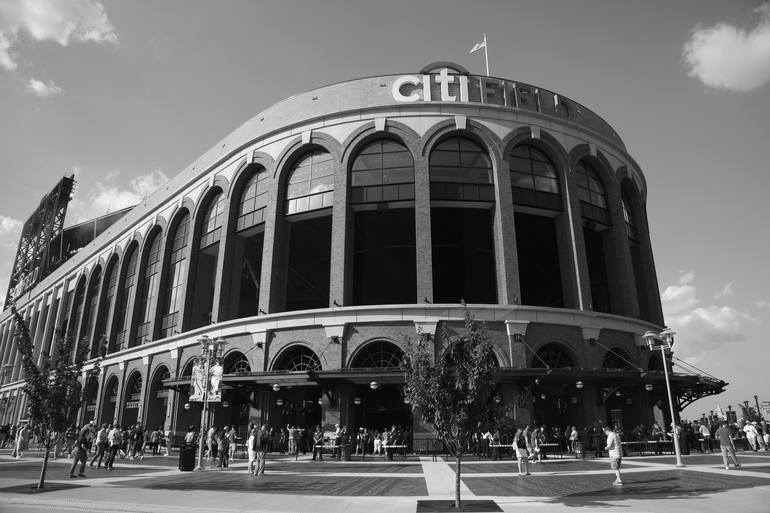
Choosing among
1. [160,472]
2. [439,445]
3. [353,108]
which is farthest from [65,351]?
[353,108]

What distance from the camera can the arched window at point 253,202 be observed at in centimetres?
3588

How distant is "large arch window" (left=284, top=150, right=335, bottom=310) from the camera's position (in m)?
33.8

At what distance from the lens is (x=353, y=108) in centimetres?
3391

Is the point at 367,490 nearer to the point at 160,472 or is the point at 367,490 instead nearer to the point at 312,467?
the point at 312,467

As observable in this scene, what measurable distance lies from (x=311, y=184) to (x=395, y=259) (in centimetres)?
1289

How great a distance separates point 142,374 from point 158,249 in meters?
11.6

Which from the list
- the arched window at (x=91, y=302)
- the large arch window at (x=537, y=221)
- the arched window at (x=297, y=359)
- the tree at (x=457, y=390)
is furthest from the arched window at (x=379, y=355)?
the arched window at (x=91, y=302)

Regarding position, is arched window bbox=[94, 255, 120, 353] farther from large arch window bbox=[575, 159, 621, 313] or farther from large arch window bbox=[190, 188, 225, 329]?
large arch window bbox=[575, 159, 621, 313]

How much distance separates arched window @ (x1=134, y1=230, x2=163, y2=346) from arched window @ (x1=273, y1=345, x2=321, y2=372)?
702 inches

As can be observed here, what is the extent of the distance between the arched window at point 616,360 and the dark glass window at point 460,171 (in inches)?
473

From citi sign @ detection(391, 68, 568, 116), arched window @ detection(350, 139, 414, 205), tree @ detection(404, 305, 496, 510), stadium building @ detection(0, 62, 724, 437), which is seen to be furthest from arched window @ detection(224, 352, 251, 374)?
tree @ detection(404, 305, 496, 510)

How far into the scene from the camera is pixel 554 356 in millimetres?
30469

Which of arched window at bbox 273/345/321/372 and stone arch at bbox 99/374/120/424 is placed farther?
stone arch at bbox 99/374/120/424

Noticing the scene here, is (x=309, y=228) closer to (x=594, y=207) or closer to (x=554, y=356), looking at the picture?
(x=554, y=356)
